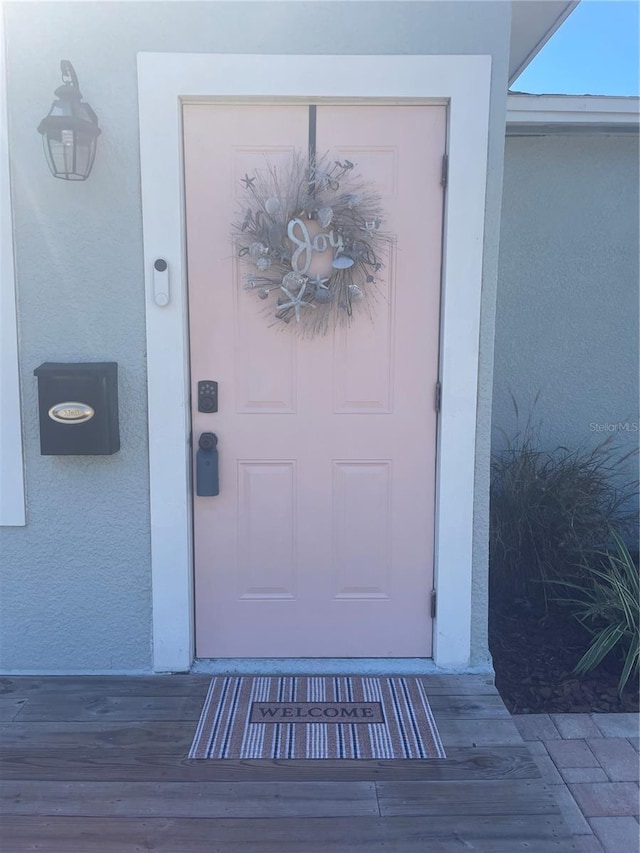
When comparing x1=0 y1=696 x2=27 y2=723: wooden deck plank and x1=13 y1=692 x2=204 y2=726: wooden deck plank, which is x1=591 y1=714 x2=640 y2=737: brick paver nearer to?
x1=13 y1=692 x2=204 y2=726: wooden deck plank

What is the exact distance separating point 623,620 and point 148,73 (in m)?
3.47

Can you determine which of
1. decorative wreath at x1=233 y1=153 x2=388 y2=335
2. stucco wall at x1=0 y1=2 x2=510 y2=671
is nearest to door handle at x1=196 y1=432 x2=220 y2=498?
stucco wall at x1=0 y1=2 x2=510 y2=671

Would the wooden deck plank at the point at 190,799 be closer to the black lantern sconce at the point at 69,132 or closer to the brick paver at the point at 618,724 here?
the brick paver at the point at 618,724

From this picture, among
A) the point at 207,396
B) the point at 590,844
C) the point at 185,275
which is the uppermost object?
the point at 185,275

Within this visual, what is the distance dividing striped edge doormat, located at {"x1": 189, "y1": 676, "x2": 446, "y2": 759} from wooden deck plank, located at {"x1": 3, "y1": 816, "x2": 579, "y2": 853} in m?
0.33

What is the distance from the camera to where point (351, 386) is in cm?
311

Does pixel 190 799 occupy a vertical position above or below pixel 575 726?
above

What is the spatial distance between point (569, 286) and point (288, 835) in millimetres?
3804

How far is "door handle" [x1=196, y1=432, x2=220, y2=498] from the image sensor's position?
3.08 m

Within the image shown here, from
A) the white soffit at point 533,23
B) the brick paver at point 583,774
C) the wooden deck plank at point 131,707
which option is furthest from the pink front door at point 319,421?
the white soffit at point 533,23

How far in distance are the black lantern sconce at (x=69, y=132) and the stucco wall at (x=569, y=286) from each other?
2.82 metres

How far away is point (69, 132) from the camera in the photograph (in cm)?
272

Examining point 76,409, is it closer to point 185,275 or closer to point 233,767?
point 185,275

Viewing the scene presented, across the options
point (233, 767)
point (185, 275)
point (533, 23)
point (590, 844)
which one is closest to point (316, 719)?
point (233, 767)
